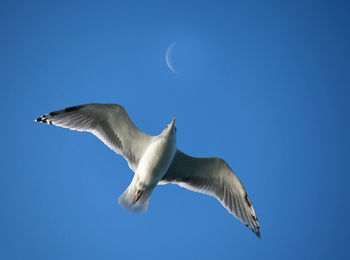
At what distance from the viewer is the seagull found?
11.4 ft

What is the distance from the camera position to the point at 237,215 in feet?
12.2

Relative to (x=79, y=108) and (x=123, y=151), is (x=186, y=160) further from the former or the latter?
(x=79, y=108)

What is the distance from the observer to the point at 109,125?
12.1ft

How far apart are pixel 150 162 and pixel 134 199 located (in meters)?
0.52

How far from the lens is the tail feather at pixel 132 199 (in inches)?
139

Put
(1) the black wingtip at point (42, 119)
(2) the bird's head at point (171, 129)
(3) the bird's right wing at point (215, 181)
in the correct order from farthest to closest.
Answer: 1. (3) the bird's right wing at point (215, 181)
2. (2) the bird's head at point (171, 129)
3. (1) the black wingtip at point (42, 119)

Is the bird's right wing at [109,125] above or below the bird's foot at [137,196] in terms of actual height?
above

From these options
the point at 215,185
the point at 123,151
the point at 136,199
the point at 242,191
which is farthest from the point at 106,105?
the point at 242,191

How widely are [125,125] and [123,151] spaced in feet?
1.19

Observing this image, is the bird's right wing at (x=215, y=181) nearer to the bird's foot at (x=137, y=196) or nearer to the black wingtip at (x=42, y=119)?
Answer: the bird's foot at (x=137, y=196)

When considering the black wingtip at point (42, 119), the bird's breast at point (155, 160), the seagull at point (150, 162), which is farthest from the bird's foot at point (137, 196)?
the black wingtip at point (42, 119)

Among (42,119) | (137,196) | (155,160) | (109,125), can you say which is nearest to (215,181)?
(155,160)

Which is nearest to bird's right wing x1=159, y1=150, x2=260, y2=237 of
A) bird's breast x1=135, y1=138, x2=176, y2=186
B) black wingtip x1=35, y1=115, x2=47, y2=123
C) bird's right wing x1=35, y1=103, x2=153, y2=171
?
bird's breast x1=135, y1=138, x2=176, y2=186

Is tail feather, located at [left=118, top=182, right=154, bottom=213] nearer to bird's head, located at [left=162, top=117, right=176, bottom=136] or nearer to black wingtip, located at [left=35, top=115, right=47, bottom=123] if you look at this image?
bird's head, located at [left=162, top=117, right=176, bottom=136]
